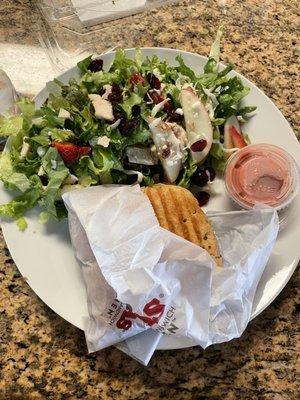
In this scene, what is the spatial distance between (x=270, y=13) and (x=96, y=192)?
2.52 feet

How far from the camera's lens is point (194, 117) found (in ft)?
3.62

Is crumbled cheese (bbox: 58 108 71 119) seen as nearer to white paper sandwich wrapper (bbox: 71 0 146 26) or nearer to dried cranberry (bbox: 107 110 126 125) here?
dried cranberry (bbox: 107 110 126 125)

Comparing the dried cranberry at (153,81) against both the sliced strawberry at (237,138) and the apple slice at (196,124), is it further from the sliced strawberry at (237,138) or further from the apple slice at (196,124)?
the sliced strawberry at (237,138)

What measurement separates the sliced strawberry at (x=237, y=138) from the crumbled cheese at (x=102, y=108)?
10.0 inches

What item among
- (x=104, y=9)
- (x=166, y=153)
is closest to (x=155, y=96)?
(x=166, y=153)

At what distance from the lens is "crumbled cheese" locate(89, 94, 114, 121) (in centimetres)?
108

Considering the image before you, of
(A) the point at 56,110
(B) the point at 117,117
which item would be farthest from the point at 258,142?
(A) the point at 56,110

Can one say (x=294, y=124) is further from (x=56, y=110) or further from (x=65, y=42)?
(x=65, y=42)

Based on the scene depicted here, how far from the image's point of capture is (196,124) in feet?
3.61

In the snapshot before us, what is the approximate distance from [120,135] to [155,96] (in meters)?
0.12

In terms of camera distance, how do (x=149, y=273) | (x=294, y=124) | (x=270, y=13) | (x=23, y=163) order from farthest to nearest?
(x=270, y=13), (x=294, y=124), (x=23, y=163), (x=149, y=273)

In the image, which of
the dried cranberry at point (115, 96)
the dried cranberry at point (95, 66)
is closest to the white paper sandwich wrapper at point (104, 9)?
the dried cranberry at point (95, 66)

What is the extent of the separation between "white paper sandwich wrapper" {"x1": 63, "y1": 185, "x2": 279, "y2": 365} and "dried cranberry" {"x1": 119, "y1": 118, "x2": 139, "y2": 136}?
0.19 m

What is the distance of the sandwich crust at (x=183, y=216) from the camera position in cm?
94
